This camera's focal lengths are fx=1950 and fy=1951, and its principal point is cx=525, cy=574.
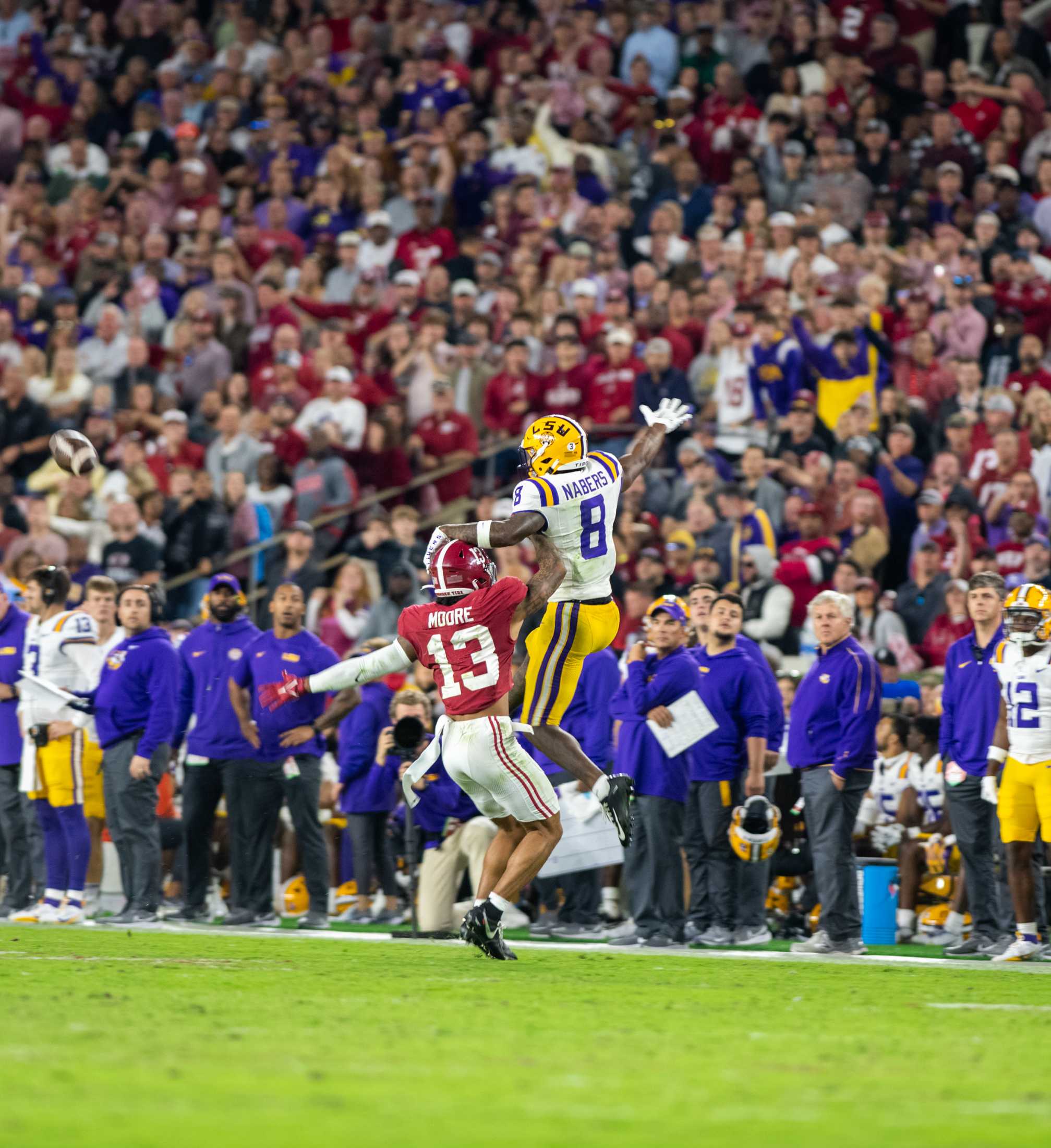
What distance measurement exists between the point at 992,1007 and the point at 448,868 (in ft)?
17.9

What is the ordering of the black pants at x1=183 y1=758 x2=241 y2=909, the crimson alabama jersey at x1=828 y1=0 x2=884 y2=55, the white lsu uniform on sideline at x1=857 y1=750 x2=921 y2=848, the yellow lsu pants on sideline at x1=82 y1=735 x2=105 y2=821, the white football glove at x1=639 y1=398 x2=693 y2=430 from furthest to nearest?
the crimson alabama jersey at x1=828 y1=0 x2=884 y2=55 → the white lsu uniform on sideline at x1=857 y1=750 x2=921 y2=848 → the yellow lsu pants on sideline at x1=82 y1=735 x2=105 y2=821 → the black pants at x1=183 y1=758 x2=241 y2=909 → the white football glove at x1=639 y1=398 x2=693 y2=430

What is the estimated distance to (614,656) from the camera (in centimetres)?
1354

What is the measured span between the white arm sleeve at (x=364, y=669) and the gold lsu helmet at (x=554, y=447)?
1284 mm

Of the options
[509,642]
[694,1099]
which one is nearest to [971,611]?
[509,642]

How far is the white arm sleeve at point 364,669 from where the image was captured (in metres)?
10.1

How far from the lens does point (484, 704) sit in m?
9.86

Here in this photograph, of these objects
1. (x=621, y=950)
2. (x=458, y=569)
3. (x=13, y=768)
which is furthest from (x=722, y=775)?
(x=13, y=768)

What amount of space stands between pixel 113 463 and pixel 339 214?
4.38 m

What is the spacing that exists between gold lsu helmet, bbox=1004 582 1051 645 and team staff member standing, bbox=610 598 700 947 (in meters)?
2.21

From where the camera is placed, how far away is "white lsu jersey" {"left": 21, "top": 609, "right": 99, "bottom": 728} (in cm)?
1363

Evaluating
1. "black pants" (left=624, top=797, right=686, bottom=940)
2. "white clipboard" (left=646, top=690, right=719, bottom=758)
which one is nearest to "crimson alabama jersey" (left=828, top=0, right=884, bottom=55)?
"white clipboard" (left=646, top=690, right=719, bottom=758)

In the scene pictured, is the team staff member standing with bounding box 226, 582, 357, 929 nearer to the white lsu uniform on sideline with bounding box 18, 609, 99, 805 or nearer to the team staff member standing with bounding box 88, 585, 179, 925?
the team staff member standing with bounding box 88, 585, 179, 925

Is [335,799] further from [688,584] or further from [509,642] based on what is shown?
[509,642]

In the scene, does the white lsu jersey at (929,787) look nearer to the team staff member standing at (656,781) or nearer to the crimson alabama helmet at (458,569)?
the team staff member standing at (656,781)
